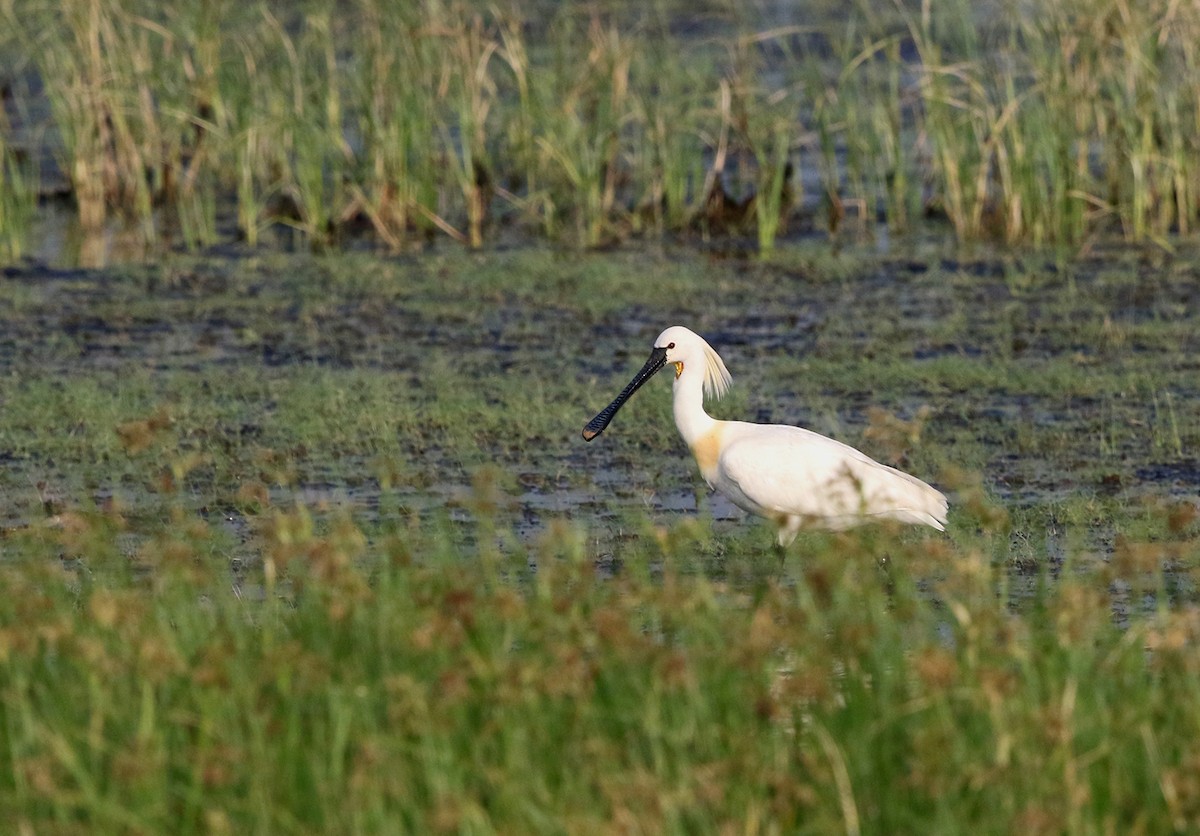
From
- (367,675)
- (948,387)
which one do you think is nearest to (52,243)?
(948,387)

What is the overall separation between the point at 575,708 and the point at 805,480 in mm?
2584

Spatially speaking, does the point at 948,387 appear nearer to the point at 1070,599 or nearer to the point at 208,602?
the point at 208,602

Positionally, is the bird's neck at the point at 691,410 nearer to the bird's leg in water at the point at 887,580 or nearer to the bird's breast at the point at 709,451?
the bird's breast at the point at 709,451

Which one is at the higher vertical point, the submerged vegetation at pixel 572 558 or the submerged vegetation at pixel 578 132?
the submerged vegetation at pixel 578 132

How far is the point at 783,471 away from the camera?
6492mm

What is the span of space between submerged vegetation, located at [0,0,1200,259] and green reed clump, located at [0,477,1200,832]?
288 inches

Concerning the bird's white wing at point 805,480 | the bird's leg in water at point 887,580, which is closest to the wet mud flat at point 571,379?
the bird's white wing at point 805,480

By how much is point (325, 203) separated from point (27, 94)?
4.89 metres

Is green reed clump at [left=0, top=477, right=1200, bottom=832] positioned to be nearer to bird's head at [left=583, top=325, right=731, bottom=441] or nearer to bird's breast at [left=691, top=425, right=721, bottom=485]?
bird's breast at [left=691, top=425, right=721, bottom=485]

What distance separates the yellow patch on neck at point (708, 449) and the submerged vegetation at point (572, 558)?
10.8 inches

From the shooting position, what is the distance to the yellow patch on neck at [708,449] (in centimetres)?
682

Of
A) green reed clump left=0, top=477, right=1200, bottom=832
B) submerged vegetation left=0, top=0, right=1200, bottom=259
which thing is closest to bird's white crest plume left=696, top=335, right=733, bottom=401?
green reed clump left=0, top=477, right=1200, bottom=832

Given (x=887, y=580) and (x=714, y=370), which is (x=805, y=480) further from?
(x=714, y=370)

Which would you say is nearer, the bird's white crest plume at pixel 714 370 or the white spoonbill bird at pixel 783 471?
the white spoonbill bird at pixel 783 471
